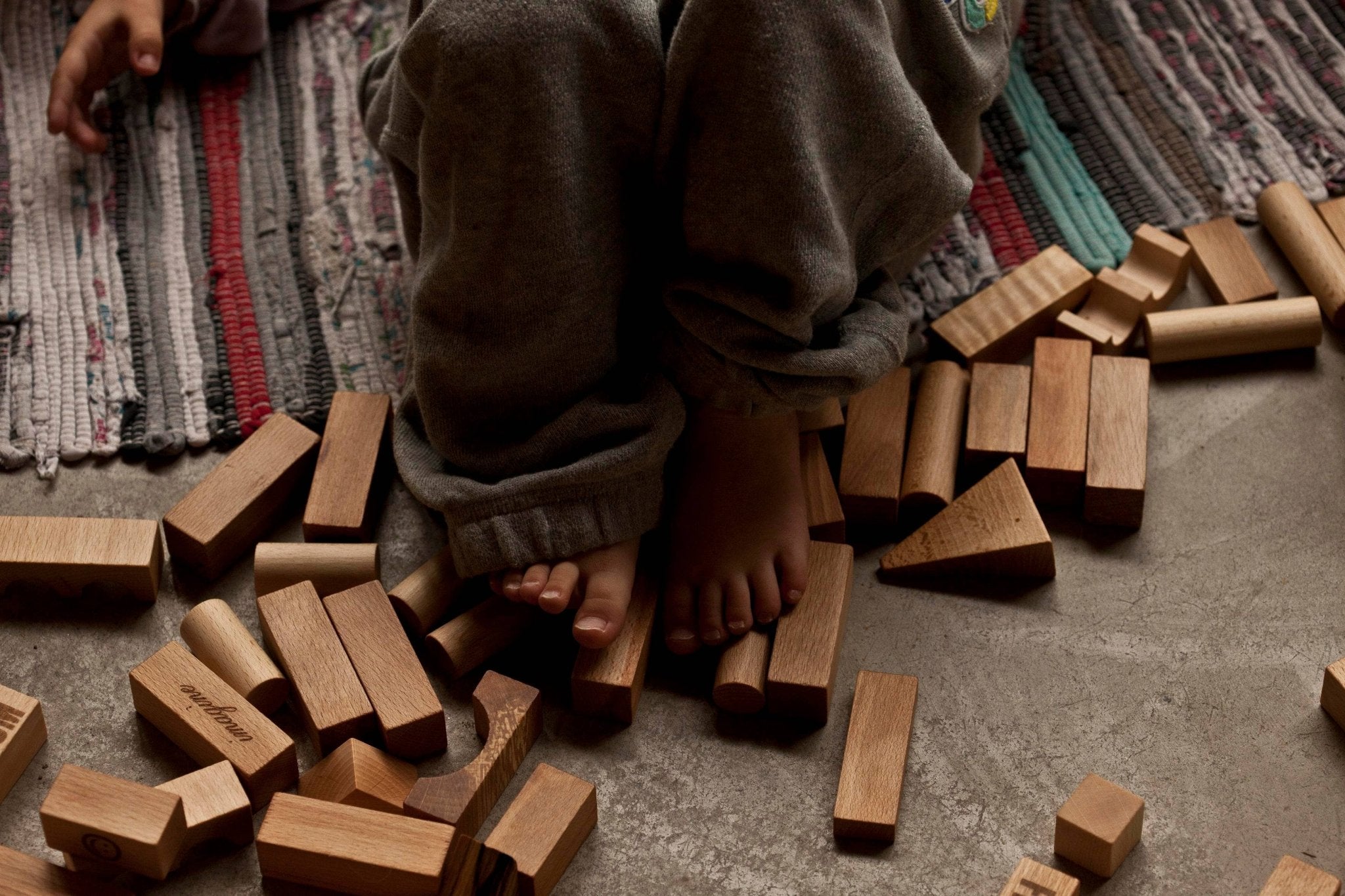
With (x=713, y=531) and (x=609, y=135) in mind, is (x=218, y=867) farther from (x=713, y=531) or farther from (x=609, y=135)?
(x=609, y=135)

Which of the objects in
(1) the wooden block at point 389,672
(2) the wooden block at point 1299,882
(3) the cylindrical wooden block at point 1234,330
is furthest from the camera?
(3) the cylindrical wooden block at point 1234,330

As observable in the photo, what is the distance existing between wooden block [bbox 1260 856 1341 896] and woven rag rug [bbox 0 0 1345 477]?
0.62 meters

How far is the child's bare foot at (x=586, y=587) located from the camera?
1.04m

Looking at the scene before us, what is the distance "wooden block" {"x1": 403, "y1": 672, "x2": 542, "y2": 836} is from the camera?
37.5 inches

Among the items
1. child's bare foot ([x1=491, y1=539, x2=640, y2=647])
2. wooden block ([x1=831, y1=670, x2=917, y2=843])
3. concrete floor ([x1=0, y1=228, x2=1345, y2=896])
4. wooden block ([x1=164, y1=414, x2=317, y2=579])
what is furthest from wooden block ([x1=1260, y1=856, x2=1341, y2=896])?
wooden block ([x1=164, y1=414, x2=317, y2=579])

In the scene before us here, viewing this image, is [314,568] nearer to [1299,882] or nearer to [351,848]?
[351,848]

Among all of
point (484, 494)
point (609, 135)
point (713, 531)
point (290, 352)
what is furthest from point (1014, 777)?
point (290, 352)

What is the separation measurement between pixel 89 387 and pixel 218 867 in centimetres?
53

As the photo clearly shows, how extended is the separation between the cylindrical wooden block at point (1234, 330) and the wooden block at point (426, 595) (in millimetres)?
693

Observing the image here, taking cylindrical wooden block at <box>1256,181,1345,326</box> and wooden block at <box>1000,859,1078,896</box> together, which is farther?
cylindrical wooden block at <box>1256,181,1345,326</box>

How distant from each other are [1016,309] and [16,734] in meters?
0.93

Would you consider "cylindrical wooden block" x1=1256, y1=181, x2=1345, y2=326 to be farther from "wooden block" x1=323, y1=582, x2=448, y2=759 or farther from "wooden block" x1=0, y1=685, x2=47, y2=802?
"wooden block" x1=0, y1=685, x2=47, y2=802

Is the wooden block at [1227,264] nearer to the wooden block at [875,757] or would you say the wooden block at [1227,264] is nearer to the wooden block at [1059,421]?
the wooden block at [1059,421]

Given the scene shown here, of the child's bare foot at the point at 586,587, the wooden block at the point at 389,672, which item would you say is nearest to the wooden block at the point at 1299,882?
the child's bare foot at the point at 586,587
